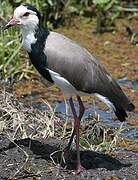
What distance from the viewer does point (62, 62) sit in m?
5.29

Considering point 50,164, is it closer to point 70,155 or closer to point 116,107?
point 70,155

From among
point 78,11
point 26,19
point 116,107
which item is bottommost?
point 78,11

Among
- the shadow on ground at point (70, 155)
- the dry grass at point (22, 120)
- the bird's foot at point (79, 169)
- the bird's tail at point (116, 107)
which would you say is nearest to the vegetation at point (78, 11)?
the dry grass at point (22, 120)

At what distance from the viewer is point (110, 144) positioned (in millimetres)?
5875

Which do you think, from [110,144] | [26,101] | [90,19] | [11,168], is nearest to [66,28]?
[90,19]

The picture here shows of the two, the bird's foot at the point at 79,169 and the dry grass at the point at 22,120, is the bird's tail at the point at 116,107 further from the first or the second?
the dry grass at the point at 22,120

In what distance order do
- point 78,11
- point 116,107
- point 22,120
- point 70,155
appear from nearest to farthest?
point 116,107 < point 70,155 < point 22,120 < point 78,11

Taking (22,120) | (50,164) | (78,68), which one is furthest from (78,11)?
(50,164)

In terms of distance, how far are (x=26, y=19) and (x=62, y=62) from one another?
405 millimetres

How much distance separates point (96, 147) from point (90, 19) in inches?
142

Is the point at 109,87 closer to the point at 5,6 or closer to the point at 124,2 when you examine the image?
the point at 5,6

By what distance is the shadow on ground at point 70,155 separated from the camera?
17.9 feet

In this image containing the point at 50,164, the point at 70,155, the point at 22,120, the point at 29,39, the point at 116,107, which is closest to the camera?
the point at 29,39

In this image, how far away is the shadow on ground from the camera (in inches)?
215
